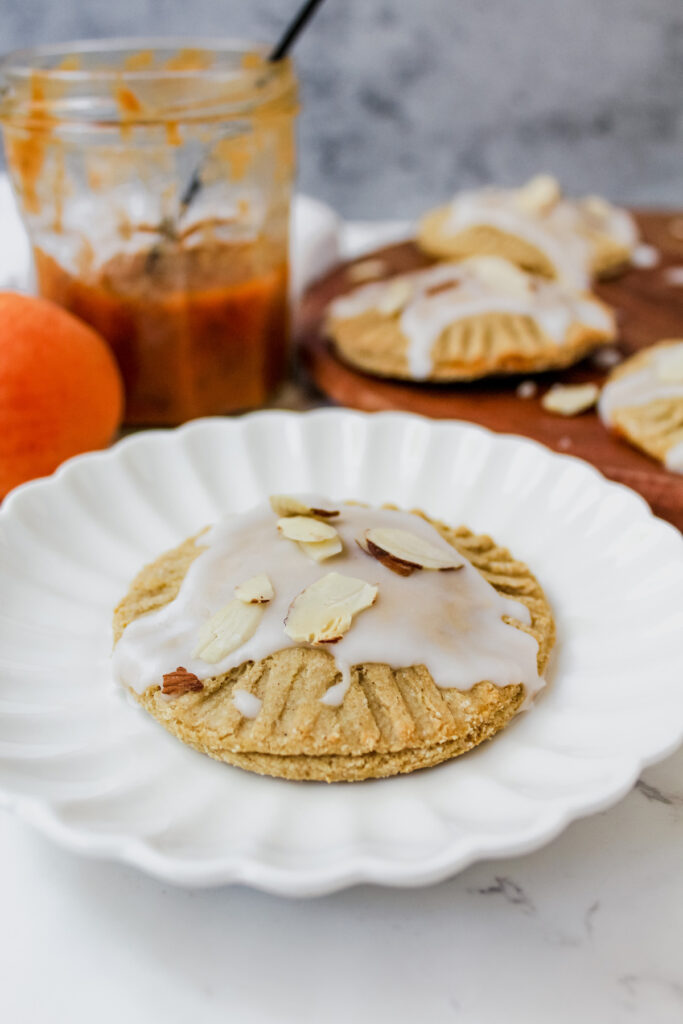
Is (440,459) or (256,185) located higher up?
(256,185)

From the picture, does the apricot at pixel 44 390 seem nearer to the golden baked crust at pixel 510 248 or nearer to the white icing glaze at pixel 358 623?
the white icing glaze at pixel 358 623

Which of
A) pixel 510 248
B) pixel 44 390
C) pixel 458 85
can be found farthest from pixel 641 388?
pixel 458 85

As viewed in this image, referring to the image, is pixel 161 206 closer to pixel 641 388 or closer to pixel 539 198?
pixel 641 388

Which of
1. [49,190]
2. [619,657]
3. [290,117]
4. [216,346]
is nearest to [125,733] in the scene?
[619,657]

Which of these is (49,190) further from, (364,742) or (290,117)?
(364,742)

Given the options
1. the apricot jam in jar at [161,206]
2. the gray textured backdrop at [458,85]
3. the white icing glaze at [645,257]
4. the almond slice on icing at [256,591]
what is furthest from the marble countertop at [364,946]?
the gray textured backdrop at [458,85]

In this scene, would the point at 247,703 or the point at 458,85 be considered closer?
Result: the point at 247,703
